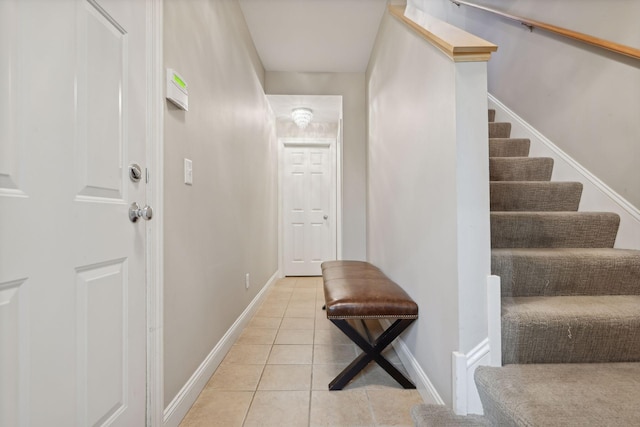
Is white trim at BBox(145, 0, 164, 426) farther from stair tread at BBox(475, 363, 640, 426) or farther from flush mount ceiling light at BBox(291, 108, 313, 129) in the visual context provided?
flush mount ceiling light at BBox(291, 108, 313, 129)

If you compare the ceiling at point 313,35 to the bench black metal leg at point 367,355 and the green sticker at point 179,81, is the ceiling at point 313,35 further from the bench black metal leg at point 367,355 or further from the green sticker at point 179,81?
the bench black metal leg at point 367,355

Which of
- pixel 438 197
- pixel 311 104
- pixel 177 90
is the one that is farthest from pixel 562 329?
pixel 311 104

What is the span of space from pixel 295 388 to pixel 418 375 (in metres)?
0.65

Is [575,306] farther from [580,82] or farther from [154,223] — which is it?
[154,223]

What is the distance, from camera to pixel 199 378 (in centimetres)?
140

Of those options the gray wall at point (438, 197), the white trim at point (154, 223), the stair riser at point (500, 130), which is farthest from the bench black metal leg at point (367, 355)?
the stair riser at point (500, 130)

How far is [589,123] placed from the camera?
5.66 ft

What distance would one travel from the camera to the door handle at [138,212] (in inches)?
37.6

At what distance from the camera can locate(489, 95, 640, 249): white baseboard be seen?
4.84 ft

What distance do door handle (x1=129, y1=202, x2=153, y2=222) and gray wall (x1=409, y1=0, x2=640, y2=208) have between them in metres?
2.31

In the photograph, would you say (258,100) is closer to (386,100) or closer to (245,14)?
(245,14)

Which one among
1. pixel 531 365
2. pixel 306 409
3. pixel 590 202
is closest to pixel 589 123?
pixel 590 202

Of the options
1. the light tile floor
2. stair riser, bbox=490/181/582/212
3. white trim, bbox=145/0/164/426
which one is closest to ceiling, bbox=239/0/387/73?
white trim, bbox=145/0/164/426

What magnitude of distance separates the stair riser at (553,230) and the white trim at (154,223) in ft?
5.37
